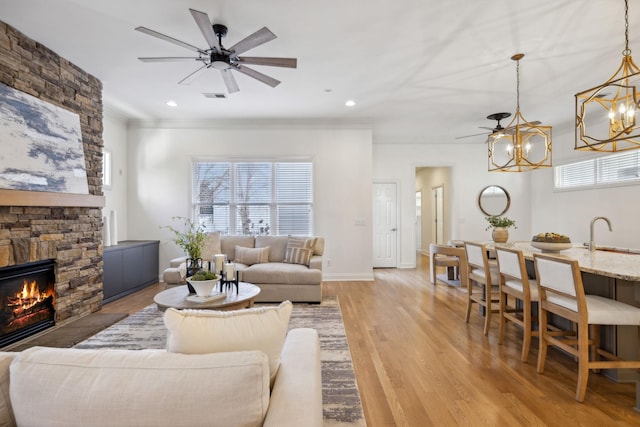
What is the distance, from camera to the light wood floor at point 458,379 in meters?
1.99


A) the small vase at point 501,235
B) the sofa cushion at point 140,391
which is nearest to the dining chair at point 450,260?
the small vase at point 501,235

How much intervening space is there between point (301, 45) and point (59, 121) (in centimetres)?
276

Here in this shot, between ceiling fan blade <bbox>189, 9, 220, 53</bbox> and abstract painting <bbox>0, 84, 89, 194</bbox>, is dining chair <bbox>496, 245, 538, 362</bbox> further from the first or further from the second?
abstract painting <bbox>0, 84, 89, 194</bbox>

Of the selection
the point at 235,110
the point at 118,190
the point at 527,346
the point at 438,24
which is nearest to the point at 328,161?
the point at 235,110

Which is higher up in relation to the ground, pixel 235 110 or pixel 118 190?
pixel 235 110

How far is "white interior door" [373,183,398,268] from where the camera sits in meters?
7.22

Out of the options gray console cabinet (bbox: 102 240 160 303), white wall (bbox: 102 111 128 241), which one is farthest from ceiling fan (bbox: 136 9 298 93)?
white wall (bbox: 102 111 128 241)

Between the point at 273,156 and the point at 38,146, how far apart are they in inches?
133

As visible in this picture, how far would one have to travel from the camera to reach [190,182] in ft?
19.3

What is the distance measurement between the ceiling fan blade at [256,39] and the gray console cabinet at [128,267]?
3.50 m

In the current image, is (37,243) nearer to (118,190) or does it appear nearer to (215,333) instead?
(118,190)

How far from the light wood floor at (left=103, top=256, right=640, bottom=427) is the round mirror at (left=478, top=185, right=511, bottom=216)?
4.05m

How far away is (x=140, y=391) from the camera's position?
2.90 ft

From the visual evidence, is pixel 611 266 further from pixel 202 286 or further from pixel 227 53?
pixel 227 53
